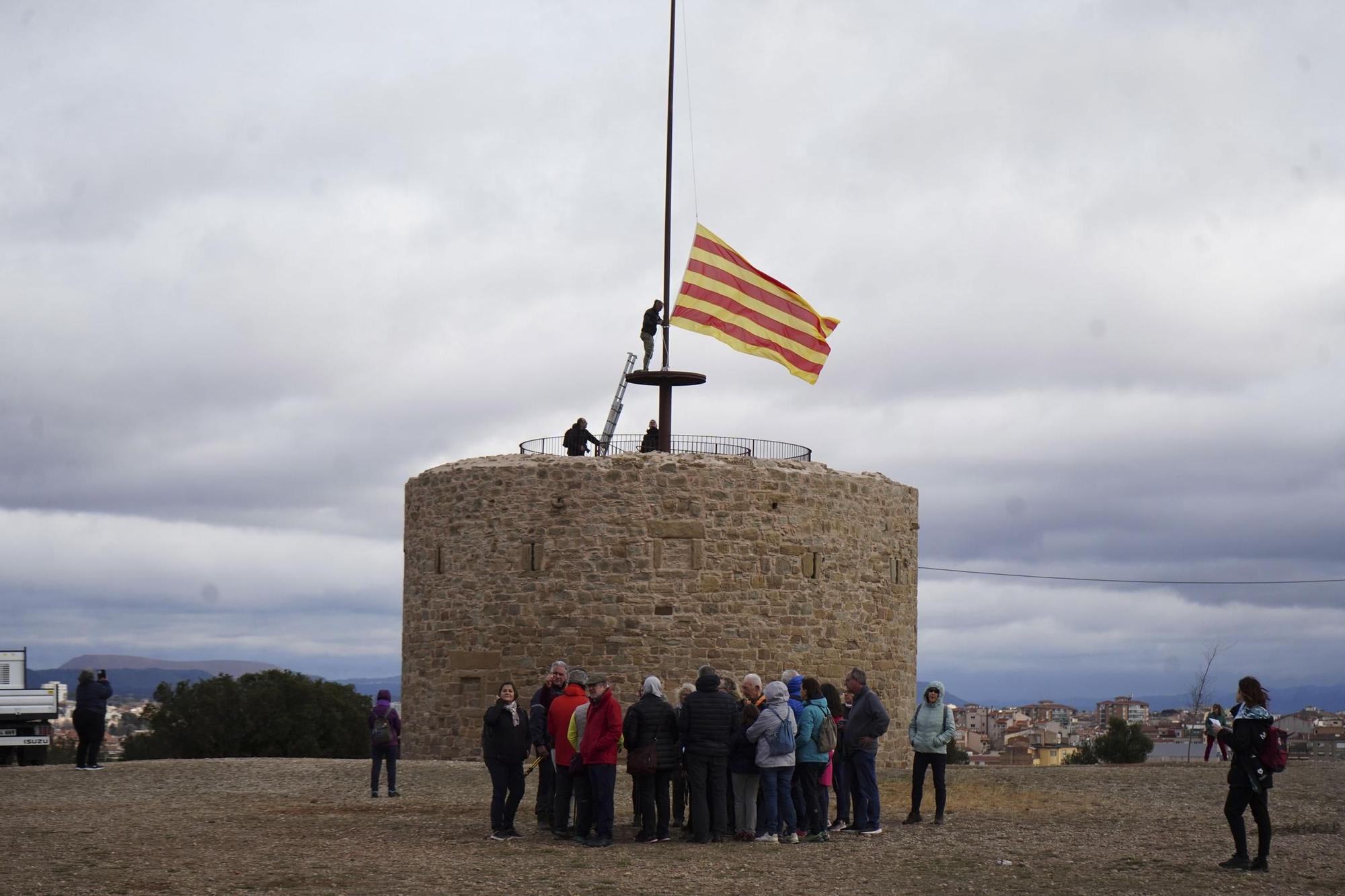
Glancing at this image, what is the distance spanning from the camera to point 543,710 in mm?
13508

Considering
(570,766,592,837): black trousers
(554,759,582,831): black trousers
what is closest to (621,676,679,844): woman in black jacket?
(570,766,592,837): black trousers

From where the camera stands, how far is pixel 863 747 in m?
13.7

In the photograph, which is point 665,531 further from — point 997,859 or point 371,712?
point 997,859

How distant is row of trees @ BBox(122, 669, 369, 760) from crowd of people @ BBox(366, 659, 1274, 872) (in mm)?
20229

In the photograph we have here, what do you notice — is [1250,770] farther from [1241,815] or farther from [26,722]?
[26,722]

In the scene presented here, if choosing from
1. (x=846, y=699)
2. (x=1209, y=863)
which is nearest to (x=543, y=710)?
(x=1209, y=863)

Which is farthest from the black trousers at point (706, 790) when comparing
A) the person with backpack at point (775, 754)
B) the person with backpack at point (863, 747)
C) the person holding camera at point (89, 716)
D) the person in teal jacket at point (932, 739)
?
the person holding camera at point (89, 716)

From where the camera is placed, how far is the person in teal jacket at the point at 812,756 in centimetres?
1326

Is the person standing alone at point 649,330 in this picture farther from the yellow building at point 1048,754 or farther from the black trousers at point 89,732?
the yellow building at point 1048,754

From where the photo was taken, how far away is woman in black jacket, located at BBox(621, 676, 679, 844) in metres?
12.8

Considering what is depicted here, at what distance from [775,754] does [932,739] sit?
186 cm

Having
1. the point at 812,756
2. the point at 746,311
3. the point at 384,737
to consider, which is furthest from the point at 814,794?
the point at 746,311

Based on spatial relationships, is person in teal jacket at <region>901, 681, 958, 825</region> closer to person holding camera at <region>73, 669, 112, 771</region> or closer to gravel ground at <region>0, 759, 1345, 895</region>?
gravel ground at <region>0, 759, 1345, 895</region>

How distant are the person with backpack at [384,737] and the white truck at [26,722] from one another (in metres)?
6.97
